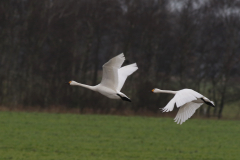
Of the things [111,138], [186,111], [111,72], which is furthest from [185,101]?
[111,138]

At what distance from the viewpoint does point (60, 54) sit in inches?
1395

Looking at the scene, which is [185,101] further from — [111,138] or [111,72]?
[111,138]

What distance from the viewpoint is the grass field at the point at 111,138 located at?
20.3 metres

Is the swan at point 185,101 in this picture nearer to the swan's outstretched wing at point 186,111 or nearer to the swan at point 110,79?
the swan's outstretched wing at point 186,111

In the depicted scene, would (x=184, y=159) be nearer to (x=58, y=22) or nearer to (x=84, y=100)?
(x=84, y=100)

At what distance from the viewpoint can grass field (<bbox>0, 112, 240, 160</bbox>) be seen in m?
20.3

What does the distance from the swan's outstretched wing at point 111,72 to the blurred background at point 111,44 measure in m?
22.6

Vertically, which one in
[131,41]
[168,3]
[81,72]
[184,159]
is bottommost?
[184,159]

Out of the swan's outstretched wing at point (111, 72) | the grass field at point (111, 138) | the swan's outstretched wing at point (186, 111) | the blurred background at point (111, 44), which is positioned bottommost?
the grass field at point (111, 138)

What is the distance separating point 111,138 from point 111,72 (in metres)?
18.7

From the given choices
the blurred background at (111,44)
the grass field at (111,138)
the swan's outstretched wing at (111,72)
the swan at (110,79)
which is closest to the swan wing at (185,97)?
the swan at (110,79)

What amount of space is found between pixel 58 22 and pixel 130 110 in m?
8.24

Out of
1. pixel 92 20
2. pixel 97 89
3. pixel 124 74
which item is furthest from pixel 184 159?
pixel 92 20

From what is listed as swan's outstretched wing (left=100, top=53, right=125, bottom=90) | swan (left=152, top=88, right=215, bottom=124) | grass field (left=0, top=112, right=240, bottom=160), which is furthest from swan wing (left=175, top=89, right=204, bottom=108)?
grass field (left=0, top=112, right=240, bottom=160)
